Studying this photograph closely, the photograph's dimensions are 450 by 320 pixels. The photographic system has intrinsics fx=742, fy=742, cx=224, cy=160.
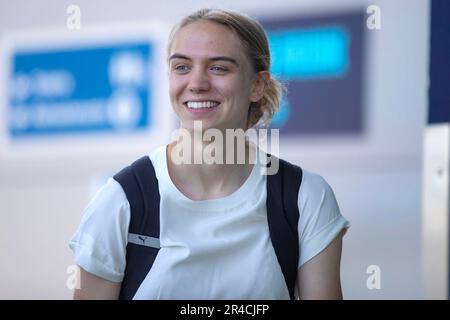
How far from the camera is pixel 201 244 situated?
3.89 feet

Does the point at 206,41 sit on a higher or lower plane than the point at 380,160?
higher

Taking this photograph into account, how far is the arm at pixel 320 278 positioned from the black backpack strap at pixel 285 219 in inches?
0.8

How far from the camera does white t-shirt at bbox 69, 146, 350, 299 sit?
117 cm

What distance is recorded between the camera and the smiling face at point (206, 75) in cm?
120

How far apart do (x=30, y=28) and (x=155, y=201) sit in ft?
5.05

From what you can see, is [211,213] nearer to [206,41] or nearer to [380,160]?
[206,41]

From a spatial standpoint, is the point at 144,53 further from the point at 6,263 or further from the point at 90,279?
the point at 90,279

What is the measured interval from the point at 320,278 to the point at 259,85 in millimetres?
361
